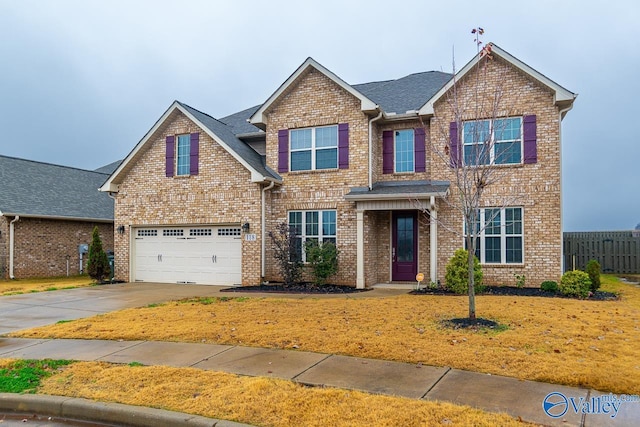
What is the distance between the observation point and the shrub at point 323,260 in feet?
47.7

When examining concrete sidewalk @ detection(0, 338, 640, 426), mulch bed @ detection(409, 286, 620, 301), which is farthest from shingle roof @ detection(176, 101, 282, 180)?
concrete sidewalk @ detection(0, 338, 640, 426)

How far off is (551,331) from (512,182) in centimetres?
749

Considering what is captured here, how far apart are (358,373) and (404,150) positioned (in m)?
11.4

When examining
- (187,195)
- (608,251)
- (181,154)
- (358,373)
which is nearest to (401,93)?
(181,154)

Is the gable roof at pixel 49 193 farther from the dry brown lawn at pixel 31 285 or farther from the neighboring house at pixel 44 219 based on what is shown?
the dry brown lawn at pixel 31 285

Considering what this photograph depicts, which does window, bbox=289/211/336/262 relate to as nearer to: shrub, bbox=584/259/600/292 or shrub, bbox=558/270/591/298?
shrub, bbox=558/270/591/298

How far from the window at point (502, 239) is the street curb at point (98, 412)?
11587 mm

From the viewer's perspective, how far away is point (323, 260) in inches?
573

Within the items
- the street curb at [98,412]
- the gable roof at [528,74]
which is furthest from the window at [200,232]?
the street curb at [98,412]

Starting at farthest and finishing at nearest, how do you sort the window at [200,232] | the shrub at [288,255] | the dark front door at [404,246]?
1. the window at [200,232]
2. the dark front door at [404,246]
3. the shrub at [288,255]

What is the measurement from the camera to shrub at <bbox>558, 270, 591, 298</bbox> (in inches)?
477

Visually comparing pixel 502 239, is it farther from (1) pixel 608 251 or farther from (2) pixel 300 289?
(1) pixel 608 251

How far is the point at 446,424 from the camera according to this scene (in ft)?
13.0

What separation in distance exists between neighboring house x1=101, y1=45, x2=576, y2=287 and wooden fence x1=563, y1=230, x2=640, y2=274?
7.42 m
